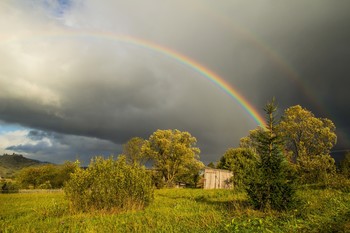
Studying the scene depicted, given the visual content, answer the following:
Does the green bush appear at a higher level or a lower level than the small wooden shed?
lower

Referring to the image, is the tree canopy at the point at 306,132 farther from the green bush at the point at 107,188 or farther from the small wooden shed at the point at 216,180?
the green bush at the point at 107,188

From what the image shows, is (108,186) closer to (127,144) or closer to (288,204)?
(288,204)

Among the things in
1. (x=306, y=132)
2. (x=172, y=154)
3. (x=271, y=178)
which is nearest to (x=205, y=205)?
(x=271, y=178)

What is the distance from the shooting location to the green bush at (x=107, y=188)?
16391mm

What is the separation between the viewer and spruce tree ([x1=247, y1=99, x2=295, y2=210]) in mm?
13992

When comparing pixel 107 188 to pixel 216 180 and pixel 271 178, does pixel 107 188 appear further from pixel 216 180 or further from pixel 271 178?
pixel 216 180

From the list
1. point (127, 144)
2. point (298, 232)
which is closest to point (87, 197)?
point (298, 232)

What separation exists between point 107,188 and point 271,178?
8901 mm

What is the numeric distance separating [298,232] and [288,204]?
5136 millimetres

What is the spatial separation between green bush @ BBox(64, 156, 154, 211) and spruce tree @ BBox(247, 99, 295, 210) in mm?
6523

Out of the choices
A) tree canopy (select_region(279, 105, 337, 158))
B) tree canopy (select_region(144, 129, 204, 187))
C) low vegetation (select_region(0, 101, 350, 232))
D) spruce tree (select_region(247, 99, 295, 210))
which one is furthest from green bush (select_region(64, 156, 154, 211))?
tree canopy (select_region(144, 129, 204, 187))

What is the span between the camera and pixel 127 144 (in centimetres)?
7450

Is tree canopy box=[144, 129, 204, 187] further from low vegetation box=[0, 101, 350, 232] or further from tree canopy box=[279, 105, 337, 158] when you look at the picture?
low vegetation box=[0, 101, 350, 232]

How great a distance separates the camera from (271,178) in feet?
47.4
